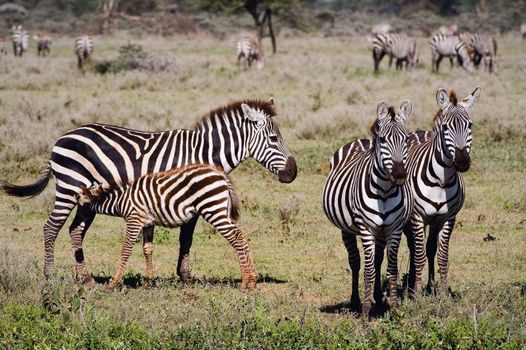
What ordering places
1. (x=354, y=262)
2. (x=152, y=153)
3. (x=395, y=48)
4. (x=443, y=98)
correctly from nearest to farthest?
(x=354, y=262)
(x=443, y=98)
(x=152, y=153)
(x=395, y=48)

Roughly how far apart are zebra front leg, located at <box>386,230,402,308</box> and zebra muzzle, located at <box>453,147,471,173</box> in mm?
882

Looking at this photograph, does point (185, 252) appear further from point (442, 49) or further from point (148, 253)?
point (442, 49)

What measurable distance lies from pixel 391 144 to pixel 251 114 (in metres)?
2.44

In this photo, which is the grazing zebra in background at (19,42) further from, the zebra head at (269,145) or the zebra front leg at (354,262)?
the zebra front leg at (354,262)

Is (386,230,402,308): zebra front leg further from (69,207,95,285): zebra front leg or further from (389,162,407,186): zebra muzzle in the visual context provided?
(69,207,95,285): zebra front leg

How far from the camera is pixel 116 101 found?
21.4 metres

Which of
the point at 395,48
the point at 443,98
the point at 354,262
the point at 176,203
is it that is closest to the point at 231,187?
the point at 176,203

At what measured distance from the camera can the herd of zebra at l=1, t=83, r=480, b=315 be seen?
7.21 m

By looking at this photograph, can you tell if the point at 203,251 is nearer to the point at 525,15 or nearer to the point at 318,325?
the point at 318,325

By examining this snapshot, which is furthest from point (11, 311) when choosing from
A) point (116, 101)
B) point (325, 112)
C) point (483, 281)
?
point (116, 101)

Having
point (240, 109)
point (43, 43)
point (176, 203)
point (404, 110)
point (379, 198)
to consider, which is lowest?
point (43, 43)

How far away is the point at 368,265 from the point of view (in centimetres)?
730

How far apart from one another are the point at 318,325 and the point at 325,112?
12.4 m

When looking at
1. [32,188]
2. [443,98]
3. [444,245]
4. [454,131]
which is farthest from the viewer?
[32,188]
